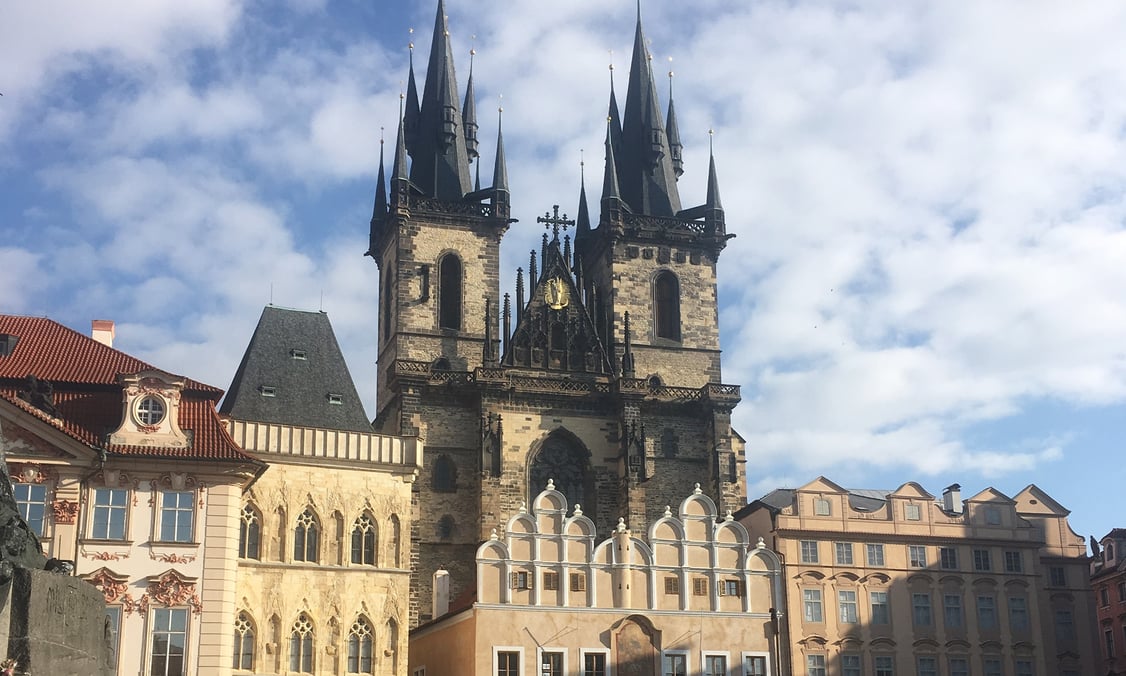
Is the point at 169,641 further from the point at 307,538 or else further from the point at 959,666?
the point at 959,666

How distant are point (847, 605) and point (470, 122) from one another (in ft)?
95.7

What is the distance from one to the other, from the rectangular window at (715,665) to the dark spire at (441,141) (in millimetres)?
26951

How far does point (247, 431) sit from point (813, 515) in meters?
19.2

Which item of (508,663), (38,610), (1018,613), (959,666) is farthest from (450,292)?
(38,610)

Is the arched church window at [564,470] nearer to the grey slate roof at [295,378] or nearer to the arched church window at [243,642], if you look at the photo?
the grey slate roof at [295,378]

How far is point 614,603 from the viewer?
3844 cm

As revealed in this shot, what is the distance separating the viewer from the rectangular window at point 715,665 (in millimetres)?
38500

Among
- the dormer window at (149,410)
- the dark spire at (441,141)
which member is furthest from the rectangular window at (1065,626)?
the dormer window at (149,410)

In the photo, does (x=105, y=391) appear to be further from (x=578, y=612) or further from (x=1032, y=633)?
(x=1032, y=633)

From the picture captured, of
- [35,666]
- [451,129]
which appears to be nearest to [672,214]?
[451,129]

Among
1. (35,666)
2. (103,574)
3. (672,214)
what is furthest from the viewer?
(672,214)

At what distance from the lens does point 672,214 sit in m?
62.2

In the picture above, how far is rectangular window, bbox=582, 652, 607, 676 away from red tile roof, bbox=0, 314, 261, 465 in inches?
447

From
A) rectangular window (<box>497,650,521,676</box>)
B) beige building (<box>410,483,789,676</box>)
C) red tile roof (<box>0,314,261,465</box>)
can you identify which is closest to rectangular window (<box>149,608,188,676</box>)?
red tile roof (<box>0,314,261,465</box>)
